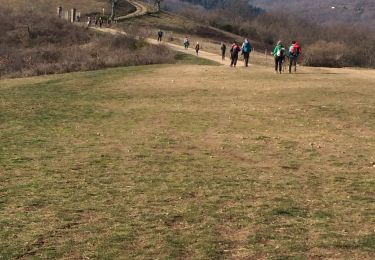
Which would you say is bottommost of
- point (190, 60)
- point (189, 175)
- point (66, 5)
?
point (189, 175)

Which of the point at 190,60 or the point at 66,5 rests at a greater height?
the point at 66,5

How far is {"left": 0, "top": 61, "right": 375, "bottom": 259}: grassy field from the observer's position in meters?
7.62

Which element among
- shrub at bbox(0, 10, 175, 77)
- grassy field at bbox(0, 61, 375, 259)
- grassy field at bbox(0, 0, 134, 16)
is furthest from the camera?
grassy field at bbox(0, 0, 134, 16)

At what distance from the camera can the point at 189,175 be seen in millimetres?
11156

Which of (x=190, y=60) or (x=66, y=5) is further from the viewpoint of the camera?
(x=66, y=5)

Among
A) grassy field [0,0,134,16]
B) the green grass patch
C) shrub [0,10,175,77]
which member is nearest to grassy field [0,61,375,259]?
shrub [0,10,175,77]

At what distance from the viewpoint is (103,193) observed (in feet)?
32.4

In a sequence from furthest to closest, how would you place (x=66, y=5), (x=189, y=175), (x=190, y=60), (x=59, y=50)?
(x=66, y=5) < (x=59, y=50) < (x=190, y=60) < (x=189, y=175)

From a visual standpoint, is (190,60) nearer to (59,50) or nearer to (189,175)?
(59,50)

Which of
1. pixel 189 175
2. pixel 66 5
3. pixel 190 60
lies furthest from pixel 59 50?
pixel 66 5

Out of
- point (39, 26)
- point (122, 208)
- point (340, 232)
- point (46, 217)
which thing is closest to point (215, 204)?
point (122, 208)

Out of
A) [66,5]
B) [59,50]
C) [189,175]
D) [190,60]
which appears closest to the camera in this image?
[189,175]

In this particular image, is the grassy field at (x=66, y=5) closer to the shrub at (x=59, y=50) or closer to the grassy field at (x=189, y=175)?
the shrub at (x=59, y=50)

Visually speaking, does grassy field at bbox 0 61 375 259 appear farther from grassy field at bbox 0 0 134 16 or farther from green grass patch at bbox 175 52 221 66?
grassy field at bbox 0 0 134 16
